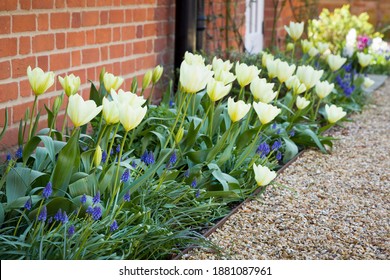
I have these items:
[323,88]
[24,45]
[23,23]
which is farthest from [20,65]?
[323,88]

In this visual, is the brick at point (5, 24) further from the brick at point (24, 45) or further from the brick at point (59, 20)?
the brick at point (59, 20)

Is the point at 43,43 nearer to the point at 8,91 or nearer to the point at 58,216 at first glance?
the point at 8,91

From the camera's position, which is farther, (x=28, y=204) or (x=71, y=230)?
(x=28, y=204)

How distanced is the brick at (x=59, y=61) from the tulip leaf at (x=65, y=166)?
1459 millimetres

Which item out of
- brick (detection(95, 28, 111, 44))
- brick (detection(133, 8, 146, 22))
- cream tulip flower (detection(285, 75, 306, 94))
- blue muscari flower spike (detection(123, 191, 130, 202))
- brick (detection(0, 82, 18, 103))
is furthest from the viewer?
brick (detection(133, 8, 146, 22))

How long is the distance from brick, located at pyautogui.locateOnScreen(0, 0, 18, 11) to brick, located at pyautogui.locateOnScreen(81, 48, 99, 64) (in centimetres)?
82

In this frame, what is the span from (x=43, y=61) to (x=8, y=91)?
0.39 meters

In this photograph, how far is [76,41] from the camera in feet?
16.1

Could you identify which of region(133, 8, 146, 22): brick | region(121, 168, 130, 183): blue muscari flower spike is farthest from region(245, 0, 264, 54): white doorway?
region(121, 168, 130, 183): blue muscari flower spike

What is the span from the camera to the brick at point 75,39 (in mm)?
4816

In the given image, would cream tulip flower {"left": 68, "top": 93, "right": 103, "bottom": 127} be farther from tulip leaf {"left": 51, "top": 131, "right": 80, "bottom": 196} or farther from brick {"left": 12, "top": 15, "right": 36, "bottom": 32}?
brick {"left": 12, "top": 15, "right": 36, "bottom": 32}

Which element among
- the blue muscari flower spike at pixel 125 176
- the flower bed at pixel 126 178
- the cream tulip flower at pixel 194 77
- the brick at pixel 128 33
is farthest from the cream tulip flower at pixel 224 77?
the brick at pixel 128 33

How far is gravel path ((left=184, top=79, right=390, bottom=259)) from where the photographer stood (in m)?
3.55
